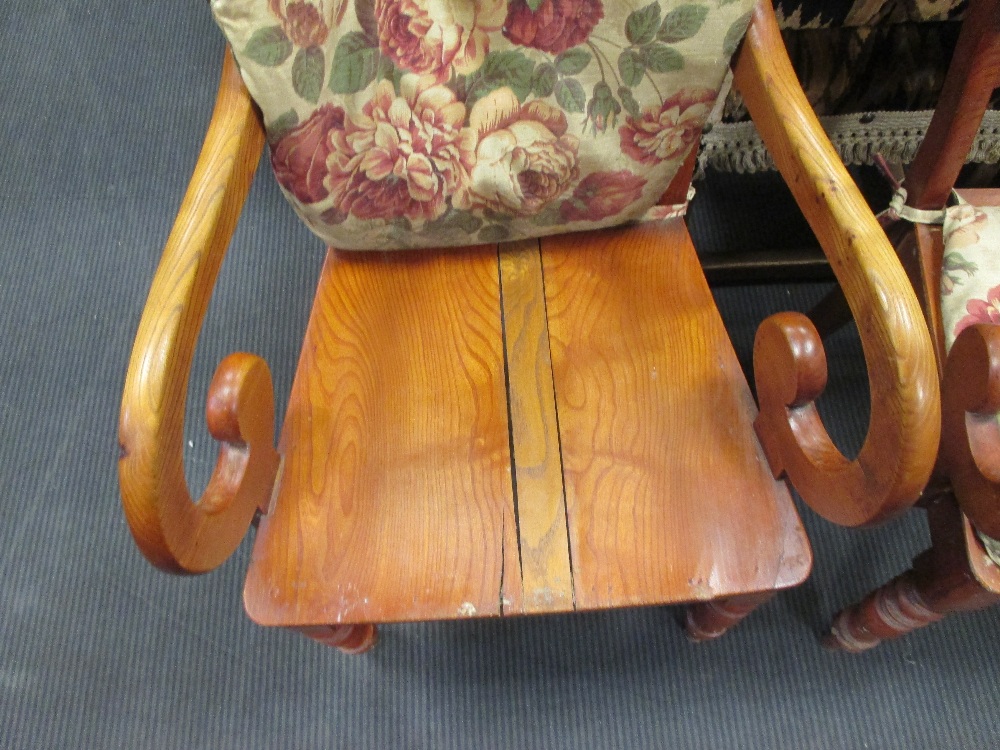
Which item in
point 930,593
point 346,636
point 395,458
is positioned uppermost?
point 395,458

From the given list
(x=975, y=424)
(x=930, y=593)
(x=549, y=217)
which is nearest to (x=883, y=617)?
(x=930, y=593)

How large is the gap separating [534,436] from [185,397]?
30 cm

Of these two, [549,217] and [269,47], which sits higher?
[269,47]

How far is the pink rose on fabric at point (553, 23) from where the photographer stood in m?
0.59

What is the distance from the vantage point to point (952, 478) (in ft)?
1.94

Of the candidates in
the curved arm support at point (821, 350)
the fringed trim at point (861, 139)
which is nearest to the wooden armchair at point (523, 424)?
the curved arm support at point (821, 350)

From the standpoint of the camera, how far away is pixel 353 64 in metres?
0.61

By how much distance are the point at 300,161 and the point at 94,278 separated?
2.62 feet

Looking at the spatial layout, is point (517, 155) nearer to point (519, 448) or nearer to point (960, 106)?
point (519, 448)

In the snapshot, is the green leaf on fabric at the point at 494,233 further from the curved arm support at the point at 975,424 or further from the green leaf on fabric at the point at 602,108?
the curved arm support at the point at 975,424

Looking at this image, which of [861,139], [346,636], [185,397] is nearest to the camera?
[185,397]

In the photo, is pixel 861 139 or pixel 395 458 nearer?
pixel 395 458

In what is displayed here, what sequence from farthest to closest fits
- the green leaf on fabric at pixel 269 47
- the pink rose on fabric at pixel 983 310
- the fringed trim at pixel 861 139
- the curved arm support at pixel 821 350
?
the fringed trim at pixel 861 139 → the pink rose on fabric at pixel 983 310 → the green leaf on fabric at pixel 269 47 → the curved arm support at pixel 821 350

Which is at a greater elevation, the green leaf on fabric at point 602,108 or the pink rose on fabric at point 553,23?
the pink rose on fabric at point 553,23
